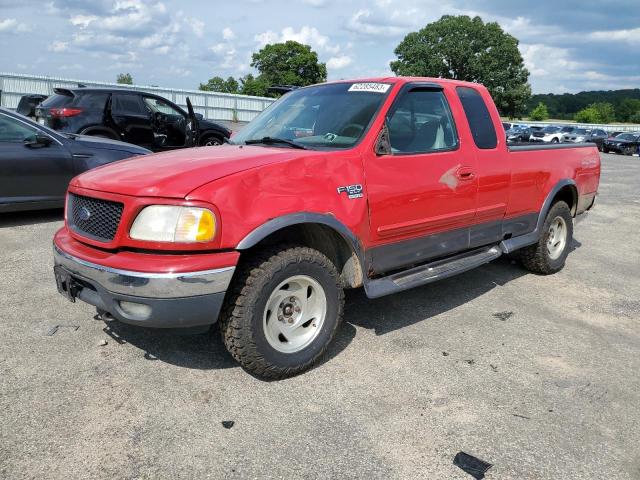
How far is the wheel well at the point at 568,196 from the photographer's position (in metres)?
Answer: 5.64

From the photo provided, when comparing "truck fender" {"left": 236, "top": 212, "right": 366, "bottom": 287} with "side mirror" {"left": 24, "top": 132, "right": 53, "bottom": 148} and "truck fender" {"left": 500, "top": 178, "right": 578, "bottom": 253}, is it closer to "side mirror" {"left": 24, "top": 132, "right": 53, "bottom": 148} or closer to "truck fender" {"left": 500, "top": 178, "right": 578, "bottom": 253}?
"truck fender" {"left": 500, "top": 178, "right": 578, "bottom": 253}

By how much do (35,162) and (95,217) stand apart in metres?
4.17

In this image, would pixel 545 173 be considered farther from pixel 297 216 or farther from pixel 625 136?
pixel 625 136

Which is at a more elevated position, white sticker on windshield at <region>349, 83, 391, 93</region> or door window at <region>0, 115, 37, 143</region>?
white sticker on windshield at <region>349, 83, 391, 93</region>

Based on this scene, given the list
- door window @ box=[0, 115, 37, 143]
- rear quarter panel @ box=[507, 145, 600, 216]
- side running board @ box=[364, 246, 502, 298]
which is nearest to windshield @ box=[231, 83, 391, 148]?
side running board @ box=[364, 246, 502, 298]

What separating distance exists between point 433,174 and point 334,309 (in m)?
1.30

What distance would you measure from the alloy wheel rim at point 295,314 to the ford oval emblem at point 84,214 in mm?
1216

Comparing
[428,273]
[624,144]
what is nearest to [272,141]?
[428,273]

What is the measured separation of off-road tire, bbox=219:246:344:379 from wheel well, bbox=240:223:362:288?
7.8 inches

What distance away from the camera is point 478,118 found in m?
4.56

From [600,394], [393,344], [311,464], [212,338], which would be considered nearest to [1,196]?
[212,338]

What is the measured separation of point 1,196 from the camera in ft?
21.2

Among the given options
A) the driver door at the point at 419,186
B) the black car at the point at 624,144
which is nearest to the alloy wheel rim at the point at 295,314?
the driver door at the point at 419,186

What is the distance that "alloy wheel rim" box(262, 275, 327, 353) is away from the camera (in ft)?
10.5
